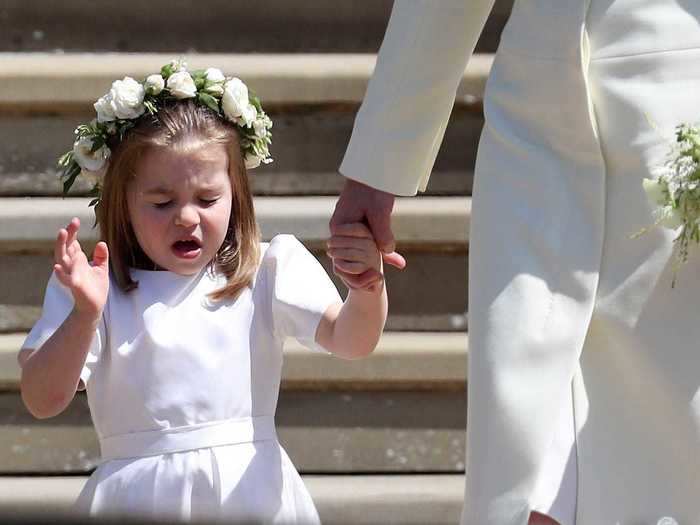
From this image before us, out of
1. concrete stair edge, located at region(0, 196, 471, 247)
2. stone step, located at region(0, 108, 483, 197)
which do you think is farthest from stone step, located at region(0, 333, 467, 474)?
stone step, located at region(0, 108, 483, 197)

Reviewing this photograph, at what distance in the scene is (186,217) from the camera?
2871 mm

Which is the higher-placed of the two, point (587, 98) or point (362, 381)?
point (587, 98)

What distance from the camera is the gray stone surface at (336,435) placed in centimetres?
411

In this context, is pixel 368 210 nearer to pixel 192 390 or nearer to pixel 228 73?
pixel 192 390

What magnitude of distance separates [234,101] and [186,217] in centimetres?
33

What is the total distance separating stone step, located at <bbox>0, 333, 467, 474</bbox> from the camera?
13.4 feet

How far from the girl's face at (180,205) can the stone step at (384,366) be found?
120 centimetres

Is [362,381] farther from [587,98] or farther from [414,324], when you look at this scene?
[587,98]

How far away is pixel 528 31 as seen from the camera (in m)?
2.27

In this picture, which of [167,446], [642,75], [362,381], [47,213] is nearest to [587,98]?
[642,75]

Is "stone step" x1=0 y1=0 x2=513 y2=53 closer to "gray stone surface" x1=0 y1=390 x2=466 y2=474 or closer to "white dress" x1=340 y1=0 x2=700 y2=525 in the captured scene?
"gray stone surface" x1=0 y1=390 x2=466 y2=474

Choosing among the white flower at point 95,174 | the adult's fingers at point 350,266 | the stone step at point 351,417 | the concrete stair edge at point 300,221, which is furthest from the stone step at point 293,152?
the adult's fingers at point 350,266

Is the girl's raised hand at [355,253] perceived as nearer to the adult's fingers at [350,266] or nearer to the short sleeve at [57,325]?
the adult's fingers at [350,266]

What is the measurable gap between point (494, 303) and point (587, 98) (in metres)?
0.36
